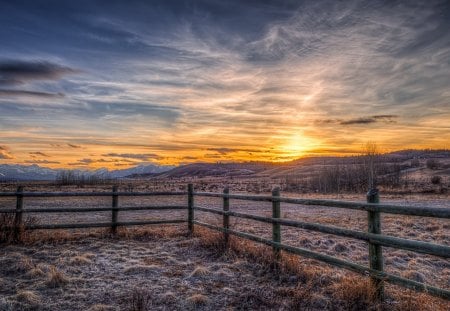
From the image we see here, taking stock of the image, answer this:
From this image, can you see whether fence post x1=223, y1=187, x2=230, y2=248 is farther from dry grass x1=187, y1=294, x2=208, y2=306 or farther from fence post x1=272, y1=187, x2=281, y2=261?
dry grass x1=187, y1=294, x2=208, y2=306

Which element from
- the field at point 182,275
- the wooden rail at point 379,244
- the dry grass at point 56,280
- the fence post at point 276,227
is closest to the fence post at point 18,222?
the field at point 182,275

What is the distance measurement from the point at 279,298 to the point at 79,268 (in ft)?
14.7

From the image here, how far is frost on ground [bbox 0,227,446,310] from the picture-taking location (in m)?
5.81

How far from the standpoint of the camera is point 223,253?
916 centimetres

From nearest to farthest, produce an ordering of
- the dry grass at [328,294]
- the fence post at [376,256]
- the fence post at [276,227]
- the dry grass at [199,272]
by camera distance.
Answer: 1. the dry grass at [328,294]
2. the fence post at [376,256]
3. the dry grass at [199,272]
4. the fence post at [276,227]

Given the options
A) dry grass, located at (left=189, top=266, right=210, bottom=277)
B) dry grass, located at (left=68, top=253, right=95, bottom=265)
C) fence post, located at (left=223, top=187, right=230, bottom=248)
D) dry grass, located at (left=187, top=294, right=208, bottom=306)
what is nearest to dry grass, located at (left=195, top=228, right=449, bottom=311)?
dry grass, located at (left=187, top=294, right=208, bottom=306)

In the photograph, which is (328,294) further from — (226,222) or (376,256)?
(226,222)

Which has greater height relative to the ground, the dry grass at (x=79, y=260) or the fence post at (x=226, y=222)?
the fence post at (x=226, y=222)

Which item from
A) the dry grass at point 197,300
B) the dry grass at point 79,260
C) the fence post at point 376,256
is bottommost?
the dry grass at point 197,300

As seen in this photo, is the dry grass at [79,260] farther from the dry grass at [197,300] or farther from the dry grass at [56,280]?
the dry grass at [197,300]

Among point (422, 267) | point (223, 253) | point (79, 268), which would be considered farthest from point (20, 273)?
point (422, 267)

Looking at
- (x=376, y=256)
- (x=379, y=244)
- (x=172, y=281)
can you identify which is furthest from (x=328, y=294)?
(x=172, y=281)

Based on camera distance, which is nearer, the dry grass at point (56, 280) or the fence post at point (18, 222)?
the dry grass at point (56, 280)

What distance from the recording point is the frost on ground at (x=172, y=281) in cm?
581
